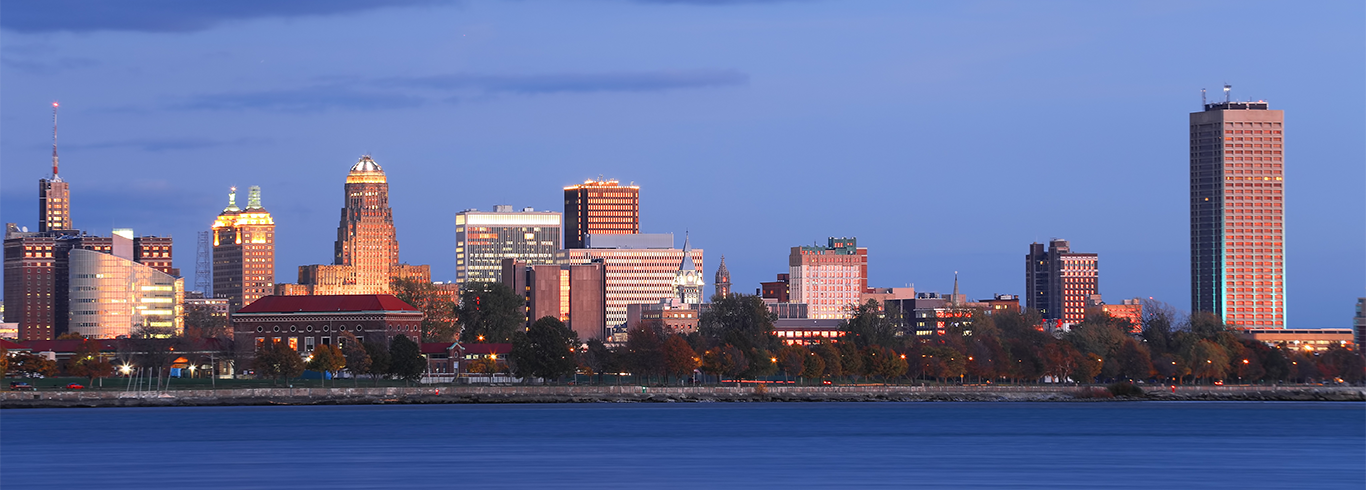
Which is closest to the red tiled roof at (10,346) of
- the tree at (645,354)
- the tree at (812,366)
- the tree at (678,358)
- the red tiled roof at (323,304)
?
the red tiled roof at (323,304)

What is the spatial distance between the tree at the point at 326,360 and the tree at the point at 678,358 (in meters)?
29.0

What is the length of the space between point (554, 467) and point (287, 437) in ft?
98.6

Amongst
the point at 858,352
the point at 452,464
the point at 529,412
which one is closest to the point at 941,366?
the point at 858,352

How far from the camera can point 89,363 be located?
163m

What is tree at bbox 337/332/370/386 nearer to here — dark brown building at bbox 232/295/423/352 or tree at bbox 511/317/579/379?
dark brown building at bbox 232/295/423/352

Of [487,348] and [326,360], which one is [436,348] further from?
[326,360]

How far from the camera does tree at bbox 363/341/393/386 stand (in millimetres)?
161375

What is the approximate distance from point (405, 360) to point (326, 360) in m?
8.16

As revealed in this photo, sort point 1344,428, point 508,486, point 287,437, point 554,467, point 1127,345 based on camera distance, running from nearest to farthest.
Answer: point 508,486, point 554,467, point 287,437, point 1344,428, point 1127,345

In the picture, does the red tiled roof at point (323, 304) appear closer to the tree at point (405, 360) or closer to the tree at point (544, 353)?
the tree at point (405, 360)

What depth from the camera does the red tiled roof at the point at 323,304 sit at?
623 feet

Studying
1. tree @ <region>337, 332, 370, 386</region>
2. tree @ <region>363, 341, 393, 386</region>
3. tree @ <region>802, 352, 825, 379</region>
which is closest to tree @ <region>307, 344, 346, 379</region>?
tree @ <region>337, 332, 370, 386</region>

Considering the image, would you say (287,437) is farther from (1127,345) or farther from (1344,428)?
(1127,345)

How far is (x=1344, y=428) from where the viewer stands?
395 ft
